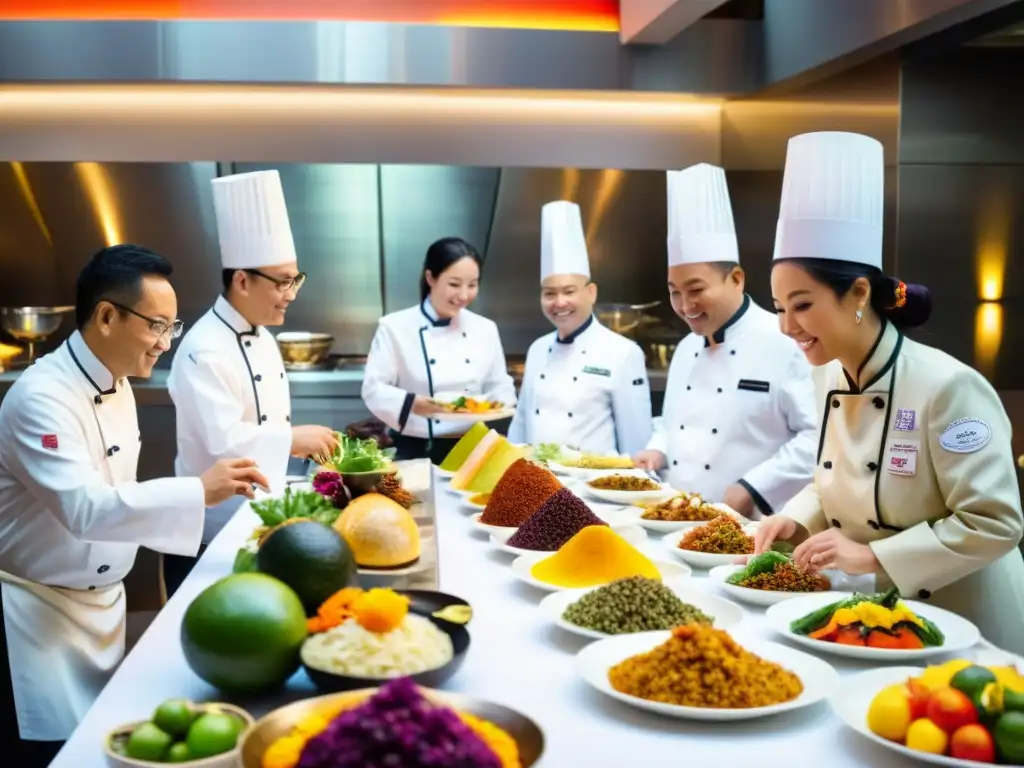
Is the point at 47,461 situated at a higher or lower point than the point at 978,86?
lower

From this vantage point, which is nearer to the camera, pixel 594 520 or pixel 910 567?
pixel 910 567

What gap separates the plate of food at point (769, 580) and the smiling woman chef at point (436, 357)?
2.81 metres

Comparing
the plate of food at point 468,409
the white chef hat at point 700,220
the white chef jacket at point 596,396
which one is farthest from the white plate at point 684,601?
the white chef jacket at point 596,396

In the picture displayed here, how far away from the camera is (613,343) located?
460cm

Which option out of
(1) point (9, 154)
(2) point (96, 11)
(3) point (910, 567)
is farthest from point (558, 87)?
(3) point (910, 567)

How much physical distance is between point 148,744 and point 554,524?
4.02 feet

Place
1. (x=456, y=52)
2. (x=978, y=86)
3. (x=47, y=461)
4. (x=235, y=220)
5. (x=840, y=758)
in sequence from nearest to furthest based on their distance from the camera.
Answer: (x=840, y=758)
(x=47, y=461)
(x=235, y=220)
(x=978, y=86)
(x=456, y=52)

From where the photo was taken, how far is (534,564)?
2.23 meters

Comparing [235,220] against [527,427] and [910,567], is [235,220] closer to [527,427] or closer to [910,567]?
[527,427]

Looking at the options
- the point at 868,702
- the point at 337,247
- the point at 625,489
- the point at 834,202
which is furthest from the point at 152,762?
the point at 337,247

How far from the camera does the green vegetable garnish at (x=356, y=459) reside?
2.62m

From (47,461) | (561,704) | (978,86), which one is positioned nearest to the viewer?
(561,704)

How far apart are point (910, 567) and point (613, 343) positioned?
2618 millimetres

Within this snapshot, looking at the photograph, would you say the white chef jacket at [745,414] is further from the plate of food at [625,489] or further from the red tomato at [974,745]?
the red tomato at [974,745]
